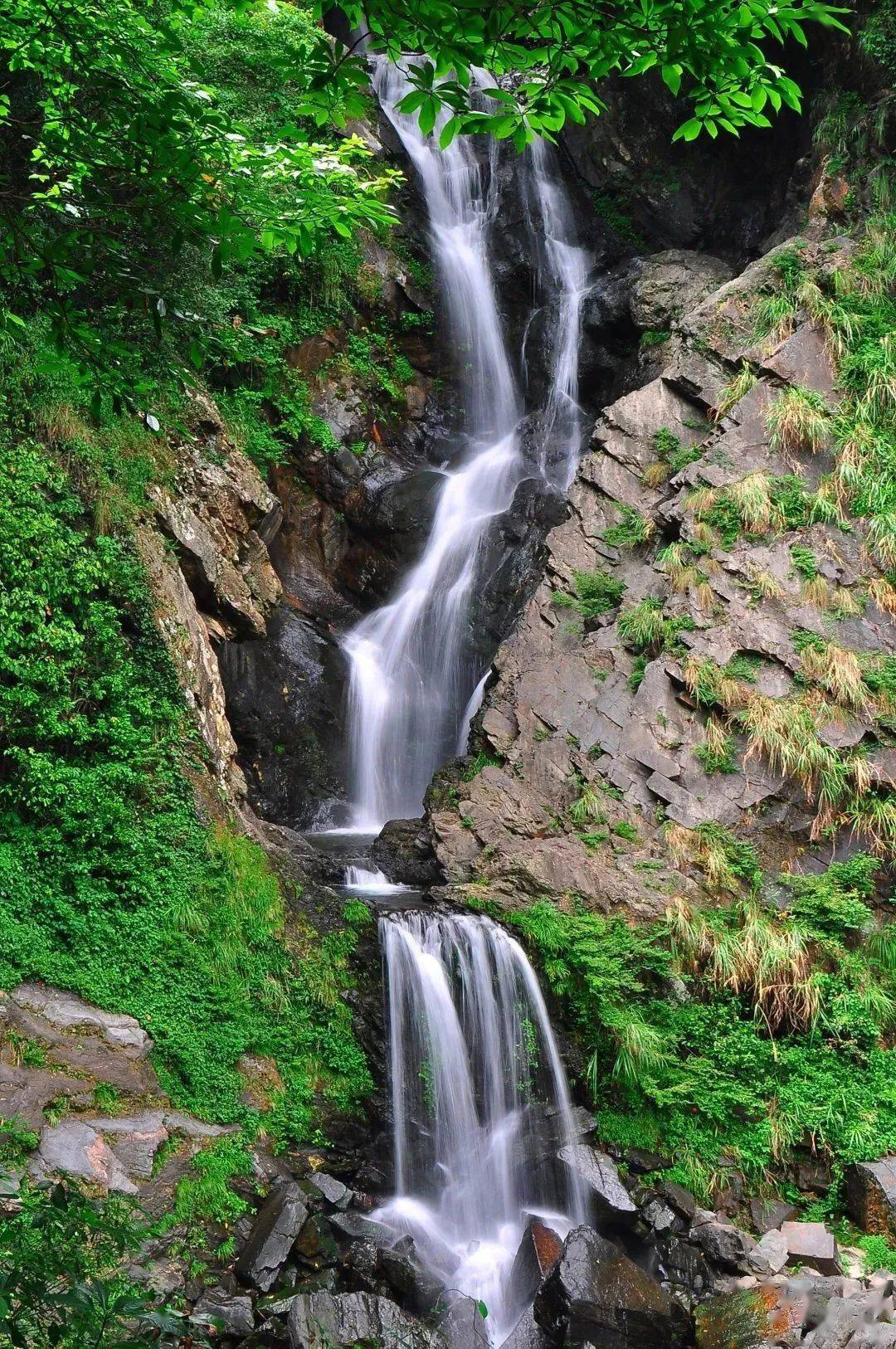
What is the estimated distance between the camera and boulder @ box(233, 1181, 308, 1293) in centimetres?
588

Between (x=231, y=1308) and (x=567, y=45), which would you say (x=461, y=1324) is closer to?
(x=231, y=1308)

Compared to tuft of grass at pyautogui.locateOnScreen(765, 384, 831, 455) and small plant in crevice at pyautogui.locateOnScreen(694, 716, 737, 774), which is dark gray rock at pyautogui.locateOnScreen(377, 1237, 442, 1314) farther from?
tuft of grass at pyautogui.locateOnScreen(765, 384, 831, 455)

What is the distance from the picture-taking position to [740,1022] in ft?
26.8

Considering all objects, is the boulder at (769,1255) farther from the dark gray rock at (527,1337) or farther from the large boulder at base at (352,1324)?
the large boulder at base at (352,1324)

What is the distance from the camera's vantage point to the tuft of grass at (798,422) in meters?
10.9

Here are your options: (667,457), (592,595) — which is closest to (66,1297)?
(592,595)

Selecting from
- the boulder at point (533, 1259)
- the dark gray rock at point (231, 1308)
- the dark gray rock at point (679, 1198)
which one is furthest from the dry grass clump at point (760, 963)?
the dark gray rock at point (231, 1308)

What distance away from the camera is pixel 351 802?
1191cm

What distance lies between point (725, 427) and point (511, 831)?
17.6 ft

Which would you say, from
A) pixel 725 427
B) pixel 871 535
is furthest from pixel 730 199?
pixel 871 535

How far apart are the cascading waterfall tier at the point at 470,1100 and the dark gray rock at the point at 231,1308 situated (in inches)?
54.7

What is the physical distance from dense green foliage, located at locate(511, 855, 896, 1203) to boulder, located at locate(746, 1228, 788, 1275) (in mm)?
606

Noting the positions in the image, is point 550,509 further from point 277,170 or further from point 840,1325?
point 840,1325

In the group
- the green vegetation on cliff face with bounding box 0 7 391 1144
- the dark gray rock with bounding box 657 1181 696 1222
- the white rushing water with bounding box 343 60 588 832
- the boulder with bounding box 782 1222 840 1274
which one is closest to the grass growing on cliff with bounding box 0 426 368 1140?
the green vegetation on cliff face with bounding box 0 7 391 1144
